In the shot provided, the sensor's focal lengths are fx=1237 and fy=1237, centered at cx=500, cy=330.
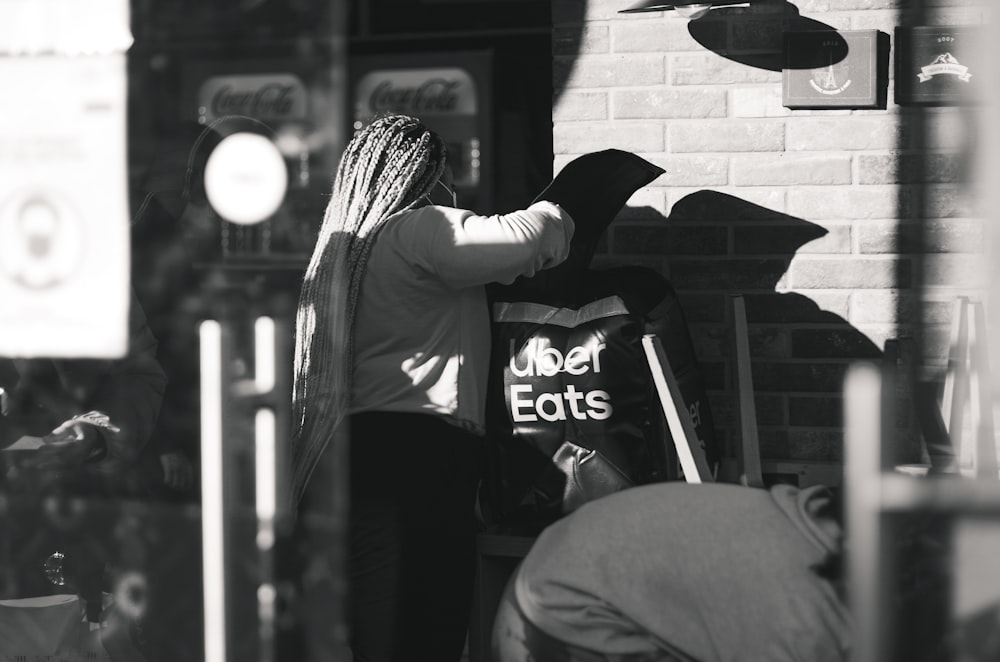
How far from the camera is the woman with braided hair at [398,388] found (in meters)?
2.71

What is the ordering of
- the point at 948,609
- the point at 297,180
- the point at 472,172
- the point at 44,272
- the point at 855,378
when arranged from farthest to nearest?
the point at 472,172
the point at 297,180
the point at 44,272
the point at 948,609
the point at 855,378

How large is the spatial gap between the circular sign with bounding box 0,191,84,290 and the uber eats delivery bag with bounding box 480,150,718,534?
3.29 ft

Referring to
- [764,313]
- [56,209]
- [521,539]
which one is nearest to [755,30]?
[764,313]

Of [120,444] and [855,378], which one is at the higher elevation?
[855,378]

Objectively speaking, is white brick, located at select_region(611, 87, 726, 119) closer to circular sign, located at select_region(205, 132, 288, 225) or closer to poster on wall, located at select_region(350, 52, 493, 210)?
circular sign, located at select_region(205, 132, 288, 225)

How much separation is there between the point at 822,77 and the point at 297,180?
6.03 ft

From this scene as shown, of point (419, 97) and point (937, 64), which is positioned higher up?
point (419, 97)

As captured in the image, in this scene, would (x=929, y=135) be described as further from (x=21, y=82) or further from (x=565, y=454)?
(x=21, y=82)

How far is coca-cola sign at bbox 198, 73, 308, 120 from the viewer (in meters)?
5.48

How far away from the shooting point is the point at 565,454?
2.95 m

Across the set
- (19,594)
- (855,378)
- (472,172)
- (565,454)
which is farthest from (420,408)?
(472,172)

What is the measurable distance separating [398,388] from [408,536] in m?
0.33

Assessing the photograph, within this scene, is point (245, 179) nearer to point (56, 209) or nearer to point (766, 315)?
point (56, 209)

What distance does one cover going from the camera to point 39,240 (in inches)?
108
